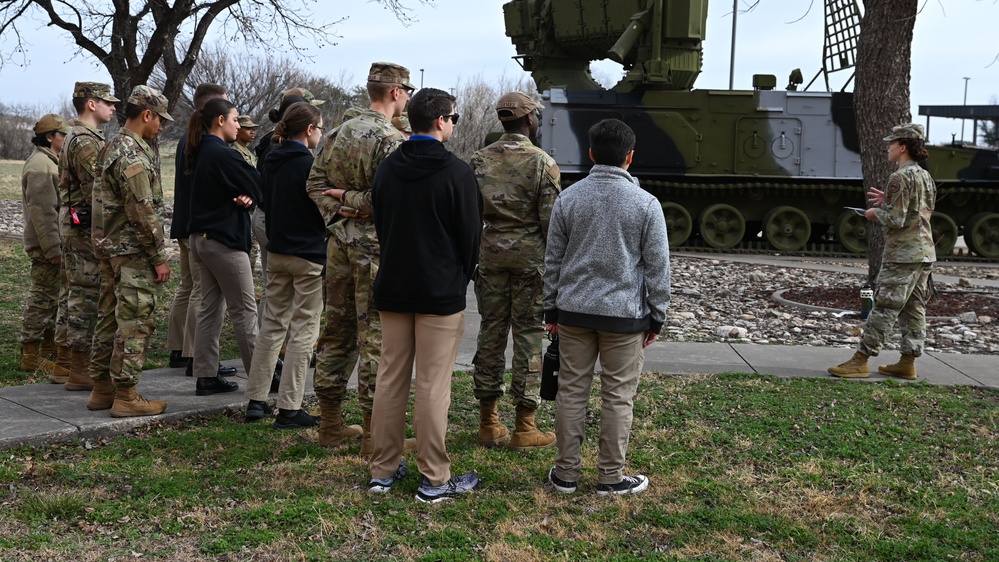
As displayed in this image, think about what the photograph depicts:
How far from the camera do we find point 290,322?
5.66 m

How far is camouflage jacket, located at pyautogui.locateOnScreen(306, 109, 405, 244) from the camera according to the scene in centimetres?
499

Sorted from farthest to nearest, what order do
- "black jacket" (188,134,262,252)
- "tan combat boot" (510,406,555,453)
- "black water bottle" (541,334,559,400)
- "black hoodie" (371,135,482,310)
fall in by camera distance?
"black jacket" (188,134,262,252) < "tan combat boot" (510,406,555,453) < "black water bottle" (541,334,559,400) < "black hoodie" (371,135,482,310)

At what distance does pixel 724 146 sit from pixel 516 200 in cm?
1323

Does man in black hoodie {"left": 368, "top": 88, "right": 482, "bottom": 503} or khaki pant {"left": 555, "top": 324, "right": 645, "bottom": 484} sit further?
khaki pant {"left": 555, "top": 324, "right": 645, "bottom": 484}

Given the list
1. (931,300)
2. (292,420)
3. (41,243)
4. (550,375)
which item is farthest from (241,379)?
(931,300)

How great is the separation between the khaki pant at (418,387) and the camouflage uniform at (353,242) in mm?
456

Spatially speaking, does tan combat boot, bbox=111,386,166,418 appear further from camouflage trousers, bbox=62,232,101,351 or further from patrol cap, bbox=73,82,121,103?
patrol cap, bbox=73,82,121,103

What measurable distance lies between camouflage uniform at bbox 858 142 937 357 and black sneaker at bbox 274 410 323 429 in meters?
4.02

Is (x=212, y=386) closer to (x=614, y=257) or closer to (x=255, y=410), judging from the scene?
(x=255, y=410)

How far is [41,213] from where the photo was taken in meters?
7.19

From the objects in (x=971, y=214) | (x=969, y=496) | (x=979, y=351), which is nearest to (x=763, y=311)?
(x=979, y=351)

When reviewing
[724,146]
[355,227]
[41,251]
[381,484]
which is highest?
[724,146]

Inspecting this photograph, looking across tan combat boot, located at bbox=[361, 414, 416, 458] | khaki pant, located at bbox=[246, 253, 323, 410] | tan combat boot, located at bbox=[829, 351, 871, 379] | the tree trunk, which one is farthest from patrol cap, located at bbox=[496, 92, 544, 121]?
the tree trunk

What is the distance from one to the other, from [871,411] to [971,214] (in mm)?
14128
